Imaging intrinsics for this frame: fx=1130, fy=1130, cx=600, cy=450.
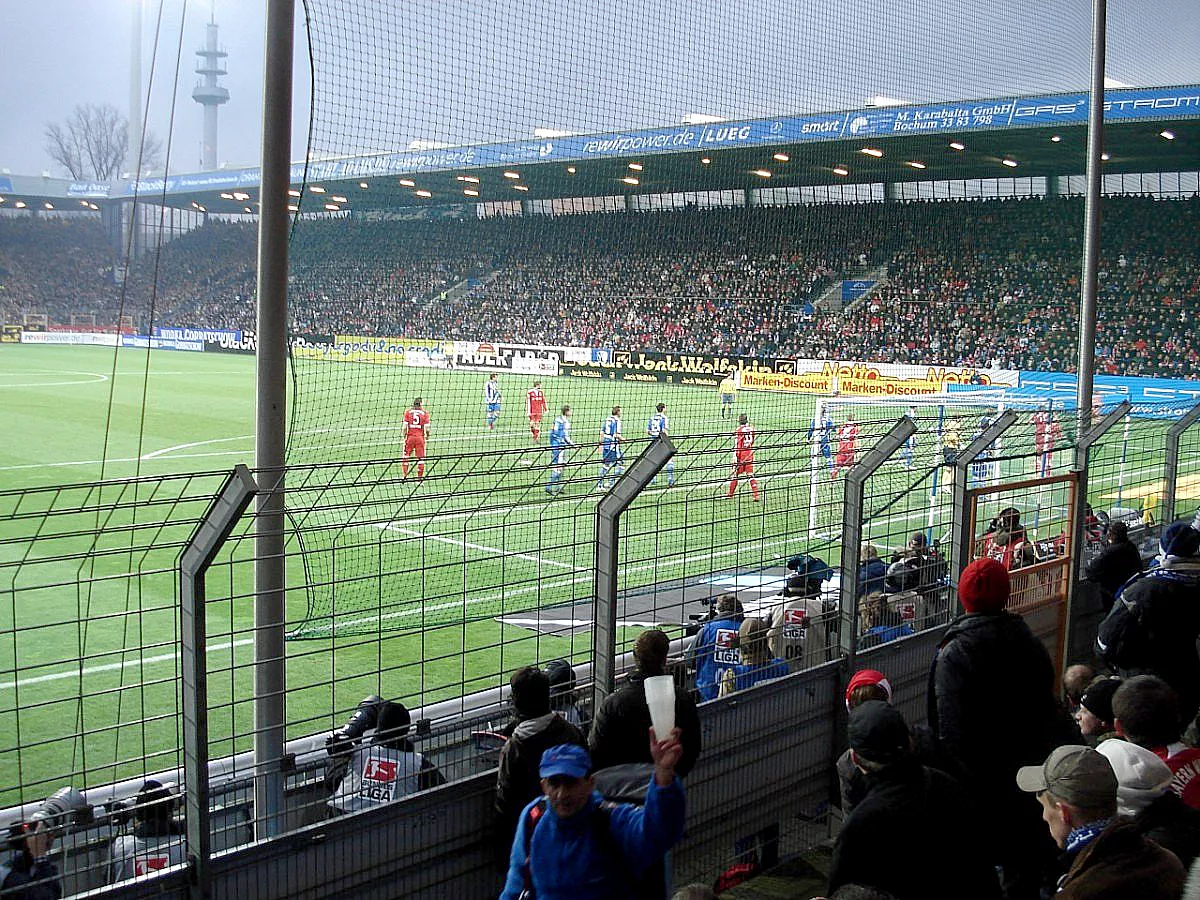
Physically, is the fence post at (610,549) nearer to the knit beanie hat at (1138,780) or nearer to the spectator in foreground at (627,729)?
the spectator in foreground at (627,729)

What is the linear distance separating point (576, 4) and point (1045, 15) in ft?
21.5

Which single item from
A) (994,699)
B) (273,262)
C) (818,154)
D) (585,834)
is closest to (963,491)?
(994,699)

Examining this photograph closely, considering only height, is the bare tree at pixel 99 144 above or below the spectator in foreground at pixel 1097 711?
above

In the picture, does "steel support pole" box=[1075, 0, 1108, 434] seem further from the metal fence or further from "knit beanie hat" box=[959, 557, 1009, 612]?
"knit beanie hat" box=[959, 557, 1009, 612]


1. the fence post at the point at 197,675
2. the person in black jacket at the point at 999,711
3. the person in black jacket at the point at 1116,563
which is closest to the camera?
the fence post at the point at 197,675

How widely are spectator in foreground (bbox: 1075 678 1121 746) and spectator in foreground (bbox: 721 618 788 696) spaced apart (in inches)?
53.8

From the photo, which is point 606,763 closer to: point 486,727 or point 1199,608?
point 486,727

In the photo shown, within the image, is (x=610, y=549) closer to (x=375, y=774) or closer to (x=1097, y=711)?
(x=375, y=774)

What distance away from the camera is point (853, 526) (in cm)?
531

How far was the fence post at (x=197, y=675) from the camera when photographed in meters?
3.13

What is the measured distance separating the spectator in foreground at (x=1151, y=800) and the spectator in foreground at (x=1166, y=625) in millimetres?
2250

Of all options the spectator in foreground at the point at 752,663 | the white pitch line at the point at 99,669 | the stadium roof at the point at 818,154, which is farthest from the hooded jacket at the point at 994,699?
the stadium roof at the point at 818,154

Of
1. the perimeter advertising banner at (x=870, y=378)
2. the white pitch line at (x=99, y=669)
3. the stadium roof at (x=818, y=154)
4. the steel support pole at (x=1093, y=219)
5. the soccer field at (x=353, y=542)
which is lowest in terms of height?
the white pitch line at (x=99, y=669)

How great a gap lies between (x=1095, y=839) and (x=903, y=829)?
51 centimetres
